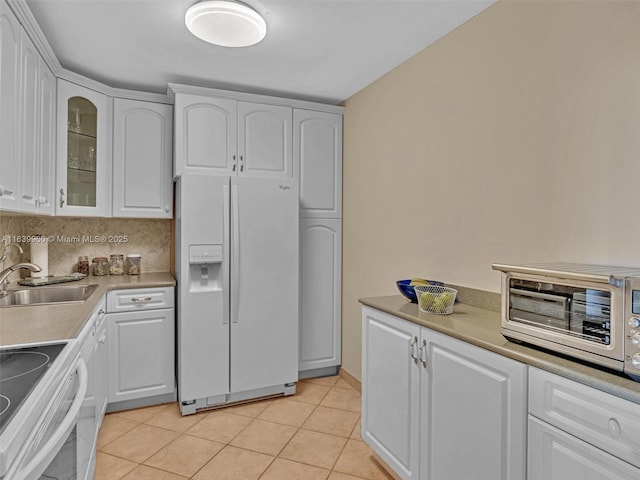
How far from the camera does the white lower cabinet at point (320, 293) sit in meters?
3.22

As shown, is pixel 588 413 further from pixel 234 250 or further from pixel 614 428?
pixel 234 250

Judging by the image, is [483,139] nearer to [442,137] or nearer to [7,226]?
[442,137]

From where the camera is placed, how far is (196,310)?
267 cm

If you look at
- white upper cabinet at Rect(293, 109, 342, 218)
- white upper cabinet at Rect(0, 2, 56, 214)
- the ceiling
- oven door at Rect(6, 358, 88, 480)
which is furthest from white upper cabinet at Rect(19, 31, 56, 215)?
white upper cabinet at Rect(293, 109, 342, 218)

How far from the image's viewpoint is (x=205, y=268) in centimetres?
274

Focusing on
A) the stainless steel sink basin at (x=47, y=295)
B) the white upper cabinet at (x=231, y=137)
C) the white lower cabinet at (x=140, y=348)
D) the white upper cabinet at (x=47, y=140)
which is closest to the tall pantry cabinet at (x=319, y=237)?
the white upper cabinet at (x=231, y=137)

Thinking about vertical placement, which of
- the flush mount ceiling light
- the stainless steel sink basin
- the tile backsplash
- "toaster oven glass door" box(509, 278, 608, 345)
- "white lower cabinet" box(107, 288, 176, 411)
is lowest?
"white lower cabinet" box(107, 288, 176, 411)

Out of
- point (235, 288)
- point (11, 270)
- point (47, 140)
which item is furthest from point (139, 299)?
point (47, 140)

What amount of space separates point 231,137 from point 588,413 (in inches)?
107

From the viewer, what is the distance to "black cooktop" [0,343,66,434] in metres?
0.94

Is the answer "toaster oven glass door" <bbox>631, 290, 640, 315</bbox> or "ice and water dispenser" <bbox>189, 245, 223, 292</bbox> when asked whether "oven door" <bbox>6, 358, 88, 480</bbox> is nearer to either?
"ice and water dispenser" <bbox>189, 245, 223, 292</bbox>

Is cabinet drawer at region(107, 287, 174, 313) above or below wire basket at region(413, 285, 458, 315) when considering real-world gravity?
below

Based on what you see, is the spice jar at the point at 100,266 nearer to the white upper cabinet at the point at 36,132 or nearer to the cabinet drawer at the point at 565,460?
the white upper cabinet at the point at 36,132

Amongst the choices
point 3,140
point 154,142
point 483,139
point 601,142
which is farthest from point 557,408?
point 154,142
